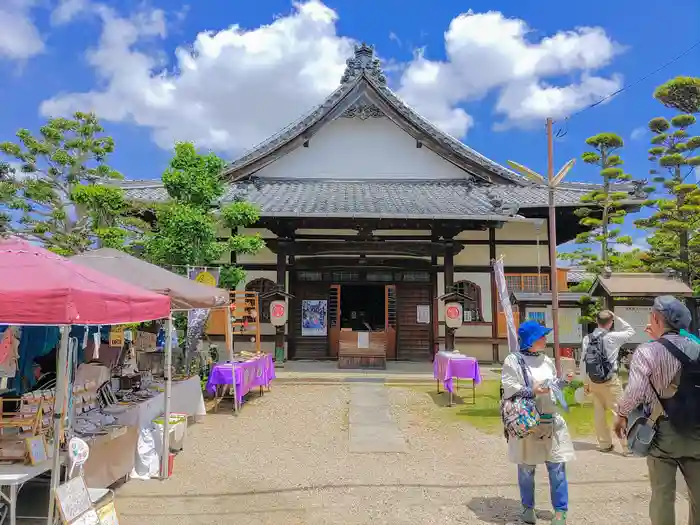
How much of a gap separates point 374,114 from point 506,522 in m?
11.8

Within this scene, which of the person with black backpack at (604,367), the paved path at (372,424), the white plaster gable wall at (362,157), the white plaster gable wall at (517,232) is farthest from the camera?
the white plaster gable wall at (362,157)

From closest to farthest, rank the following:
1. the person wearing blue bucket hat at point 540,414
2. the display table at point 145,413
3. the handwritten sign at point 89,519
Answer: the handwritten sign at point 89,519
the person wearing blue bucket hat at point 540,414
the display table at point 145,413

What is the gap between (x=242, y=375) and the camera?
790cm

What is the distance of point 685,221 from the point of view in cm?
959

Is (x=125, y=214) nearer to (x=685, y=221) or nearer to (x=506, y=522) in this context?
(x=506, y=522)

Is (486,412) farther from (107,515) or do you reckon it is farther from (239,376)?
(107,515)

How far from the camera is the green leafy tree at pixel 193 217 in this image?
8773mm

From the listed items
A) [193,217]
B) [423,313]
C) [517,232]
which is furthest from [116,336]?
[517,232]

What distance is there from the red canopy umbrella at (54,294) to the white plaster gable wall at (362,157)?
35.1ft

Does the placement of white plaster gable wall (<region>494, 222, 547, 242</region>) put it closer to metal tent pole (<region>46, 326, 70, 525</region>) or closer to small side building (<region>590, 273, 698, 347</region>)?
small side building (<region>590, 273, 698, 347</region>)

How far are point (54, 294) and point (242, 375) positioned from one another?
513 cm

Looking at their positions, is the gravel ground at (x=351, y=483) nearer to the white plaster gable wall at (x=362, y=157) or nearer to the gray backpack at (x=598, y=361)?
the gray backpack at (x=598, y=361)

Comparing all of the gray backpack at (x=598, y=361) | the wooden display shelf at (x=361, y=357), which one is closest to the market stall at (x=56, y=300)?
the gray backpack at (x=598, y=361)

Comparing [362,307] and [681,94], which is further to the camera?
[362,307]
